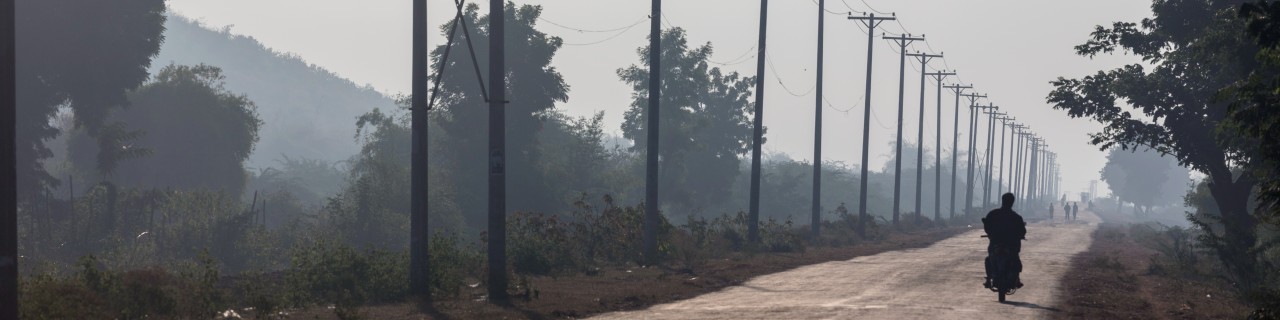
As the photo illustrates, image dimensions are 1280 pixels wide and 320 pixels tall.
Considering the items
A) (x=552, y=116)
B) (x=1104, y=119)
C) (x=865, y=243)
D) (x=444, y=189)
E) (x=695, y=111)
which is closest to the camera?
(x=1104, y=119)

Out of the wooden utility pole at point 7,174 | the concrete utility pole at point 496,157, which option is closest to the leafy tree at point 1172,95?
the concrete utility pole at point 496,157

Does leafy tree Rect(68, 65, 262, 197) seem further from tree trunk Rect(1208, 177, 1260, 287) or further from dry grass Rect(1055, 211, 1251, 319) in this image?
tree trunk Rect(1208, 177, 1260, 287)

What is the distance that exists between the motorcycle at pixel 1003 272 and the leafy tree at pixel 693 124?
65167 millimetres

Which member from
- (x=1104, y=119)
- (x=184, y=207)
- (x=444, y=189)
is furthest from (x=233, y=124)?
(x=1104, y=119)

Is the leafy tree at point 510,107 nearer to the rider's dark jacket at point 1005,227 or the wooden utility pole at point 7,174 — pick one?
→ the rider's dark jacket at point 1005,227

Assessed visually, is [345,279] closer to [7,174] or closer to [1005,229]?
[1005,229]

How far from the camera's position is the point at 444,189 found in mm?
62312

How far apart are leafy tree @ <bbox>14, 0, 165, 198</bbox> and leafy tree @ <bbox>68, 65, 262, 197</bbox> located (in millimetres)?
12281

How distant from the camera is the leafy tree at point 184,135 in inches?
2657

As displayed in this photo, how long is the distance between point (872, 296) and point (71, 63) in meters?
39.4

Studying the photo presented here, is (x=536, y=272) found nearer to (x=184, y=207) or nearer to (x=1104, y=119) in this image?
(x=1104, y=119)

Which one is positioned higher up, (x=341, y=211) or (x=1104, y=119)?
(x=1104, y=119)

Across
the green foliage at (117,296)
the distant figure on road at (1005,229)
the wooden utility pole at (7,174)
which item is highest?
the wooden utility pole at (7,174)

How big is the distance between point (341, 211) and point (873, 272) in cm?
3182
